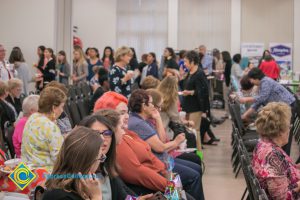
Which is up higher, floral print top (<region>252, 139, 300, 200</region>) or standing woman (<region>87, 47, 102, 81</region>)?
standing woman (<region>87, 47, 102, 81</region>)

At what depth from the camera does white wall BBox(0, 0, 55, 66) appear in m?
12.3

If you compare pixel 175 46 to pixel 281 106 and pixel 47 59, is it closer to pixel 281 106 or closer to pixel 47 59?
pixel 47 59

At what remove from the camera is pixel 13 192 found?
3480mm

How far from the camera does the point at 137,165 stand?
3.86m

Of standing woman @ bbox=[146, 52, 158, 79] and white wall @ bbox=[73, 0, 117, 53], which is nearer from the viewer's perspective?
standing woman @ bbox=[146, 52, 158, 79]

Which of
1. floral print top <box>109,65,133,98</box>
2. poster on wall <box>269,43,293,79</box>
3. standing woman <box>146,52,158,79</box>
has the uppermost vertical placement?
poster on wall <box>269,43,293,79</box>

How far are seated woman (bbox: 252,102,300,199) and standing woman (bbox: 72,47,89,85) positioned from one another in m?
8.49

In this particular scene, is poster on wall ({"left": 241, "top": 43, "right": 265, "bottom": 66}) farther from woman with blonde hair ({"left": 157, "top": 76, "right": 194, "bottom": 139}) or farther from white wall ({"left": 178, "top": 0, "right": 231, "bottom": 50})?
woman with blonde hair ({"left": 157, "top": 76, "right": 194, "bottom": 139})

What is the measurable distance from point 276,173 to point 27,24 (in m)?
9.39

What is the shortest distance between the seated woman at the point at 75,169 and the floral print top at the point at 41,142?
1.77 metres

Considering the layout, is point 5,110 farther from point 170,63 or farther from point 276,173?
point 170,63

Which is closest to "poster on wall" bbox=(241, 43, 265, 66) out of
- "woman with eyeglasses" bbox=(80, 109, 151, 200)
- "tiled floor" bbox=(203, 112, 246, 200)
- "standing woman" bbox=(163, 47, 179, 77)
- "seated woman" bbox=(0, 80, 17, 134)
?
"standing woman" bbox=(163, 47, 179, 77)

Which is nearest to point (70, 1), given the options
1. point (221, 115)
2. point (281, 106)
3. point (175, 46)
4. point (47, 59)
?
point (47, 59)

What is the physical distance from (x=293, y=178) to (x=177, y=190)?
0.79 m
